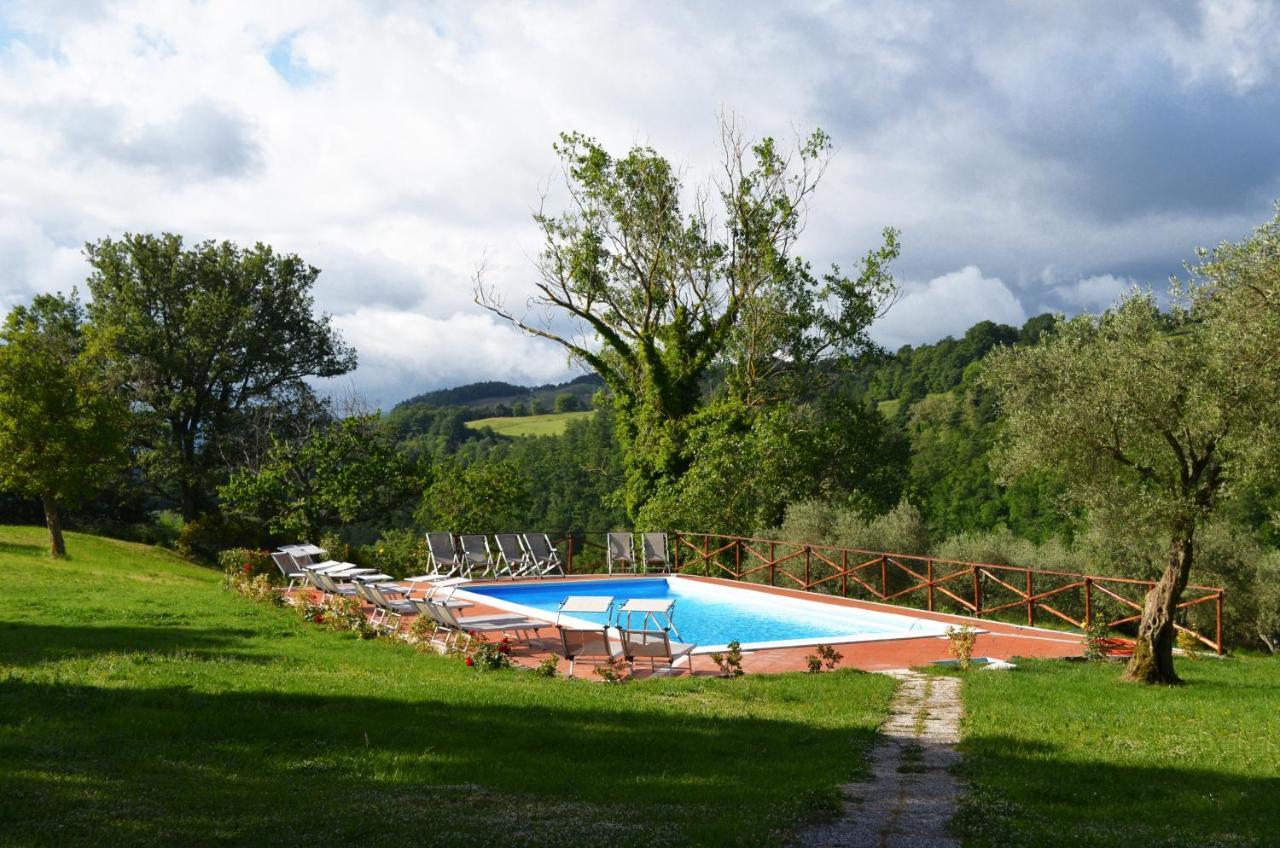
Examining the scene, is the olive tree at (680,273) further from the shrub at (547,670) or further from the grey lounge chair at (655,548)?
the shrub at (547,670)

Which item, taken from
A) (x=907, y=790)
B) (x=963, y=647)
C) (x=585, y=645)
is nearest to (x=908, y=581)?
(x=963, y=647)

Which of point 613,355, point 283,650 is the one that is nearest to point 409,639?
point 283,650

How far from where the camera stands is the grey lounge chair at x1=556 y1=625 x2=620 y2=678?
30.7 ft

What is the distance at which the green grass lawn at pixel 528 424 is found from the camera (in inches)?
2462

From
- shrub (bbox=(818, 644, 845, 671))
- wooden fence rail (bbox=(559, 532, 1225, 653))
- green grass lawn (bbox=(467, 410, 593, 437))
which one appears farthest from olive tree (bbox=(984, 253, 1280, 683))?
green grass lawn (bbox=(467, 410, 593, 437))

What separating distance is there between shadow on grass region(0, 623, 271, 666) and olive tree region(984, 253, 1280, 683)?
7.62 meters

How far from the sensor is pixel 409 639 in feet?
35.0

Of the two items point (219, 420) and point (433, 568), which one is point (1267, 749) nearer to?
point (433, 568)

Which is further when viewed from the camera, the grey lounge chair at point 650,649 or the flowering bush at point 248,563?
the flowering bush at point 248,563

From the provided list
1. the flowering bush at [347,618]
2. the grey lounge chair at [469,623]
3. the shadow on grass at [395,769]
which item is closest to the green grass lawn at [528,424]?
the flowering bush at [347,618]

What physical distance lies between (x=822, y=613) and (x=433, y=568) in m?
7.59

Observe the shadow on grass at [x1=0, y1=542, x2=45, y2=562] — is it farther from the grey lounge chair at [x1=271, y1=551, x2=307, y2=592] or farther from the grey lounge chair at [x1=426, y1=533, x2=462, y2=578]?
the grey lounge chair at [x1=426, y1=533, x2=462, y2=578]

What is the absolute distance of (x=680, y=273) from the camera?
81.6ft

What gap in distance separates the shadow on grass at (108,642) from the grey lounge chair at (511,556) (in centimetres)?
782
